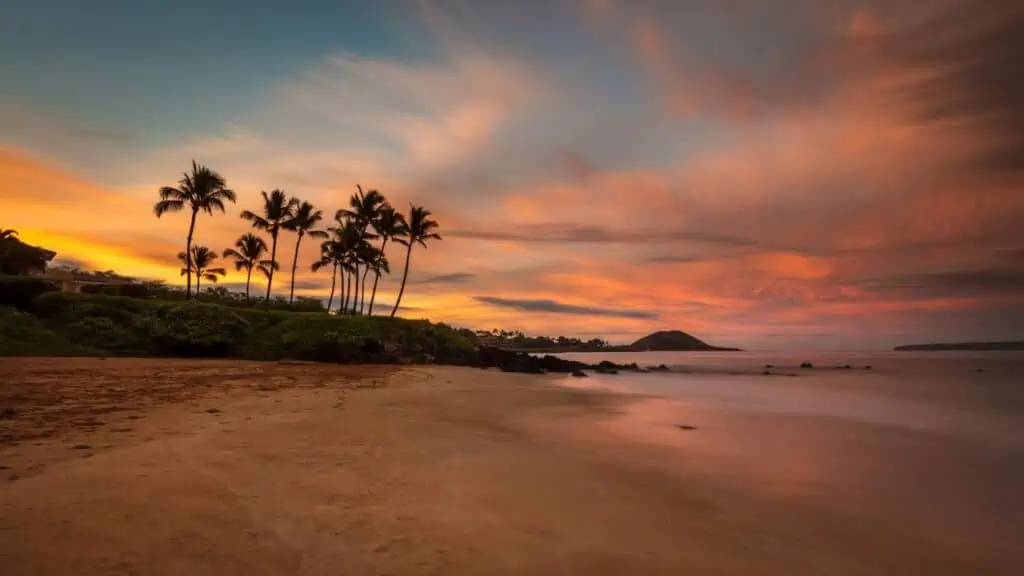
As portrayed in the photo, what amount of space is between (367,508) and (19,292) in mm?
35747

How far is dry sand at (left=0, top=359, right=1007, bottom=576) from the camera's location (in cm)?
400

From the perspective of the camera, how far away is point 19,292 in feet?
94.1

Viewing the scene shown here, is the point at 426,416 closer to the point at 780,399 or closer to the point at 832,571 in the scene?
the point at 832,571

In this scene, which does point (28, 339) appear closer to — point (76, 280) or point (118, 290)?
point (118, 290)

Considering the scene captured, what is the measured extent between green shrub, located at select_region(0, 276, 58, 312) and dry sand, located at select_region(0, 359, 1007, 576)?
26327 millimetres

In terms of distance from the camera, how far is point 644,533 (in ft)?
16.6

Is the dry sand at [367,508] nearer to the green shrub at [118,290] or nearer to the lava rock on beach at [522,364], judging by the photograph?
the lava rock on beach at [522,364]

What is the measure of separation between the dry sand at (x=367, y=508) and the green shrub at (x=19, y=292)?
2633 centimetres

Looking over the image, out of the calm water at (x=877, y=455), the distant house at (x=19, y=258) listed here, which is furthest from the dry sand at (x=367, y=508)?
the distant house at (x=19, y=258)

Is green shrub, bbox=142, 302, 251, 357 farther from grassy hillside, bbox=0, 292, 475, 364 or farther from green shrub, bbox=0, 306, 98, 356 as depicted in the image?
green shrub, bbox=0, 306, 98, 356

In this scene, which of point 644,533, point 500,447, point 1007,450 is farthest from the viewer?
point 1007,450

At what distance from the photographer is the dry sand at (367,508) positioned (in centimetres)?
400

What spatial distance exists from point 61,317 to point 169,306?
215 inches

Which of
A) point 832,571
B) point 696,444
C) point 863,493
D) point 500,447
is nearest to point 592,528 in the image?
point 832,571
